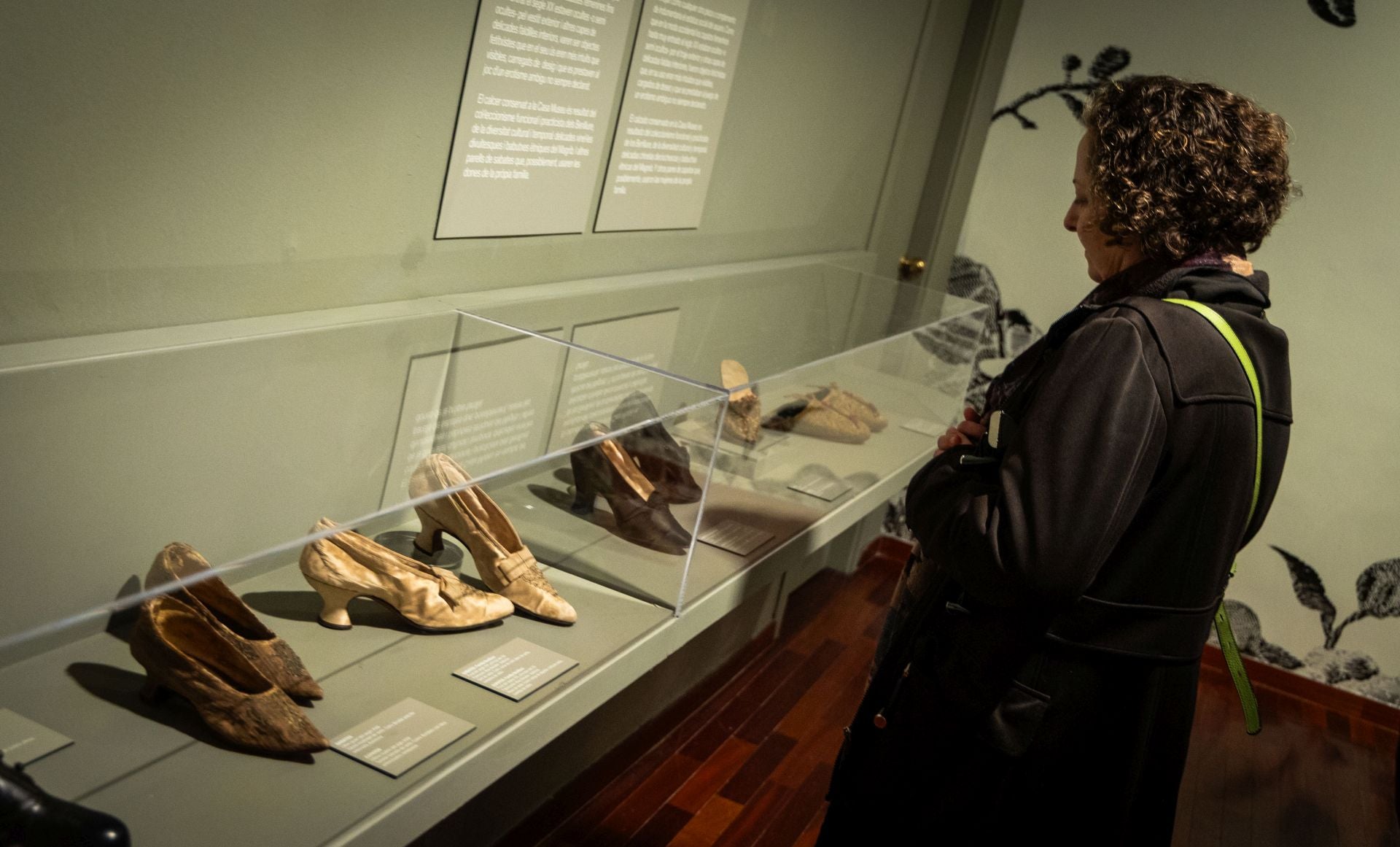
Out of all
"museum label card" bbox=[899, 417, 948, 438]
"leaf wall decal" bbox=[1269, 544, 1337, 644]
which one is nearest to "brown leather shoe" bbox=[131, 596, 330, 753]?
"museum label card" bbox=[899, 417, 948, 438]

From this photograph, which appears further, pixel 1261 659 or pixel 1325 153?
pixel 1261 659

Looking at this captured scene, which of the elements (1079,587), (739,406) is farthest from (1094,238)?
(739,406)

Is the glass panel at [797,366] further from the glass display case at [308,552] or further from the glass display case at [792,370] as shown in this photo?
the glass display case at [308,552]

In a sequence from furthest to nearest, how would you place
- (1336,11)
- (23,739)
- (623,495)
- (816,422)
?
(1336,11), (816,422), (623,495), (23,739)

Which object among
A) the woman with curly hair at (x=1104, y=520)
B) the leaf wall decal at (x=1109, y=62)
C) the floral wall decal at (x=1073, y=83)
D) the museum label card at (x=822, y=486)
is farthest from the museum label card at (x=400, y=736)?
the leaf wall decal at (x=1109, y=62)

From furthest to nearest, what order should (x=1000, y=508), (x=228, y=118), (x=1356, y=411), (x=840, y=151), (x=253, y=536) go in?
1. (x=1356, y=411)
2. (x=840, y=151)
3. (x=228, y=118)
4. (x=1000, y=508)
5. (x=253, y=536)

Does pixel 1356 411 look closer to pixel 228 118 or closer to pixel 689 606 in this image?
pixel 689 606

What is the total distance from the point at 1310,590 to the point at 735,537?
10.1 feet

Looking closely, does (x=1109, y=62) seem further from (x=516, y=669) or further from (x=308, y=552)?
(x=308, y=552)

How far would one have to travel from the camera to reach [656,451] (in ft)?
6.47

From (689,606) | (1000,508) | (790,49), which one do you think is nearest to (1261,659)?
(790,49)

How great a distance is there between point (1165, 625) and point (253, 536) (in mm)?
1186

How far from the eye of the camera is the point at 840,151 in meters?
4.03

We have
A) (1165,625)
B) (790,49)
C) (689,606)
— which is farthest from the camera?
(790,49)
